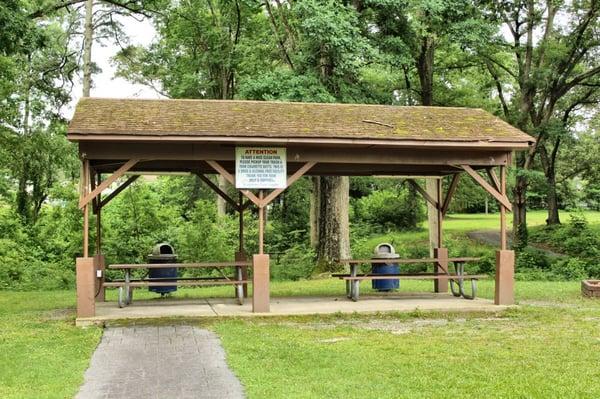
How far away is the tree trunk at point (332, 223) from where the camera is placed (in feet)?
63.6

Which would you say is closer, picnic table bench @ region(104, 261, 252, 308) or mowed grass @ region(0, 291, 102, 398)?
mowed grass @ region(0, 291, 102, 398)

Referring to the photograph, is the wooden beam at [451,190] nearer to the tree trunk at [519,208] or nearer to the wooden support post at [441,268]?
the wooden support post at [441,268]

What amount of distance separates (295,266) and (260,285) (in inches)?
362

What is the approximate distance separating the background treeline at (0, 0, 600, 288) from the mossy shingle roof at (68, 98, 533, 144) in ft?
13.9

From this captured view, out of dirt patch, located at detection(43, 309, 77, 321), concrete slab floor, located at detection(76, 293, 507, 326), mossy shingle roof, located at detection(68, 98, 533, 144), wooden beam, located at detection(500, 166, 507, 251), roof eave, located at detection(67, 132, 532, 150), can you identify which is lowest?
dirt patch, located at detection(43, 309, 77, 321)

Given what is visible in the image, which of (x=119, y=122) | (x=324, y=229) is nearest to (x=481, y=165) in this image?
(x=119, y=122)

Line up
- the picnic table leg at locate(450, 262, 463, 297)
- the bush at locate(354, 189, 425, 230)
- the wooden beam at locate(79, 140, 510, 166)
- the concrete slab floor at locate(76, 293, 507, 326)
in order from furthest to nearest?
1. the bush at locate(354, 189, 425, 230)
2. the picnic table leg at locate(450, 262, 463, 297)
3. the concrete slab floor at locate(76, 293, 507, 326)
4. the wooden beam at locate(79, 140, 510, 166)

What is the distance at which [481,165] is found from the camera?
1252 centimetres

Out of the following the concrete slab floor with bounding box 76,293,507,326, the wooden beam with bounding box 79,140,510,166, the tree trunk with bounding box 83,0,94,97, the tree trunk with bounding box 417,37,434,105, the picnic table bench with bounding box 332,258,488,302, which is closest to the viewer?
the wooden beam with bounding box 79,140,510,166

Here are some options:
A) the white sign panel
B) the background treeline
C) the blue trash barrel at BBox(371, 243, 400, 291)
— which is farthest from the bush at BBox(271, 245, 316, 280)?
the white sign panel

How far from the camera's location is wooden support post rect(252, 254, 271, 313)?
11.4m

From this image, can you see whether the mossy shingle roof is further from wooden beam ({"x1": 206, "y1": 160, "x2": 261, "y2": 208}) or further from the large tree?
the large tree

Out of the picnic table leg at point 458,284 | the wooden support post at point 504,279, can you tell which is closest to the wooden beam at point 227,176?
the picnic table leg at point 458,284

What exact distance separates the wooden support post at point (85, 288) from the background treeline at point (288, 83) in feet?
19.8
